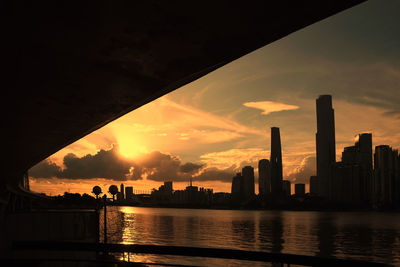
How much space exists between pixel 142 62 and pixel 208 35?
5.38 feet

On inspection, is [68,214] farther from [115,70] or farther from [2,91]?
[115,70]

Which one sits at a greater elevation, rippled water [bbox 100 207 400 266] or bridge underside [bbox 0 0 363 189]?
bridge underside [bbox 0 0 363 189]

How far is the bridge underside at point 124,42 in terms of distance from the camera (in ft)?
15.8

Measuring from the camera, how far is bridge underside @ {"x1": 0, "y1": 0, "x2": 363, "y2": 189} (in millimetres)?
4809

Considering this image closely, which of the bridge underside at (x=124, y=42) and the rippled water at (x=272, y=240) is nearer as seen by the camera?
the bridge underside at (x=124, y=42)

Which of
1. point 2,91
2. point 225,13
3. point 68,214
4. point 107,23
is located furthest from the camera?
point 68,214

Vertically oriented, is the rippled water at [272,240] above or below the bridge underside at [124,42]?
below

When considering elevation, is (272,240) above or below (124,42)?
below

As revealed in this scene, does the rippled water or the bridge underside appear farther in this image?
the rippled water

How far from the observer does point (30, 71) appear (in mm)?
7457

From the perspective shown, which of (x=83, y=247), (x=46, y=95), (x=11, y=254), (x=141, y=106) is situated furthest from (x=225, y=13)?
(x=11, y=254)

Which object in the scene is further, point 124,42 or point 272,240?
point 272,240

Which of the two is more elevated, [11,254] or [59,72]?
[59,72]

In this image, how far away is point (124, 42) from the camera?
600 cm
